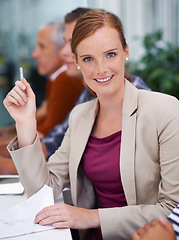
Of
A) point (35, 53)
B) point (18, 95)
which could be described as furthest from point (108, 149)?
point (35, 53)

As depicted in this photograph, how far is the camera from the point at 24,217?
3.15ft

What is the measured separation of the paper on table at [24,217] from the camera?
0.89 meters

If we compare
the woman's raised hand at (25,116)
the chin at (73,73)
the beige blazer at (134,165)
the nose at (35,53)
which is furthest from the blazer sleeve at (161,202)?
the nose at (35,53)

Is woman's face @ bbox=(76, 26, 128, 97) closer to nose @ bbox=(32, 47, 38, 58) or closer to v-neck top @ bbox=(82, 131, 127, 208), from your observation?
v-neck top @ bbox=(82, 131, 127, 208)

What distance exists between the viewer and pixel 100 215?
103 cm

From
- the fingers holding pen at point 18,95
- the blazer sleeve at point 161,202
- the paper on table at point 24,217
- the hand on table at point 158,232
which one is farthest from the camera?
the fingers holding pen at point 18,95

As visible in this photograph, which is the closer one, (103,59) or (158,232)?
(158,232)

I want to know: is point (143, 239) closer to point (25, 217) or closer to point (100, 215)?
point (100, 215)

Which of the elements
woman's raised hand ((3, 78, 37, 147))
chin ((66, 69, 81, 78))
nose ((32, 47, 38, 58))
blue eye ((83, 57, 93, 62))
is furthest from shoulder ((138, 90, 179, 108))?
nose ((32, 47, 38, 58))

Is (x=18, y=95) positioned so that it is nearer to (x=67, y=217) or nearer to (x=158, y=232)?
(x=67, y=217)

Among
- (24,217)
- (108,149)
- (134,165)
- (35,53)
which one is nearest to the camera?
(24,217)

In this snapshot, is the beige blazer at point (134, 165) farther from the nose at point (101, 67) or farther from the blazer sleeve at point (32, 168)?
the nose at point (101, 67)

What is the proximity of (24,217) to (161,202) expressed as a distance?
0.44 metres

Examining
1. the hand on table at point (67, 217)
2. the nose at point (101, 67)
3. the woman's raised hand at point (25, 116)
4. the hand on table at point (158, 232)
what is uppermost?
the nose at point (101, 67)
